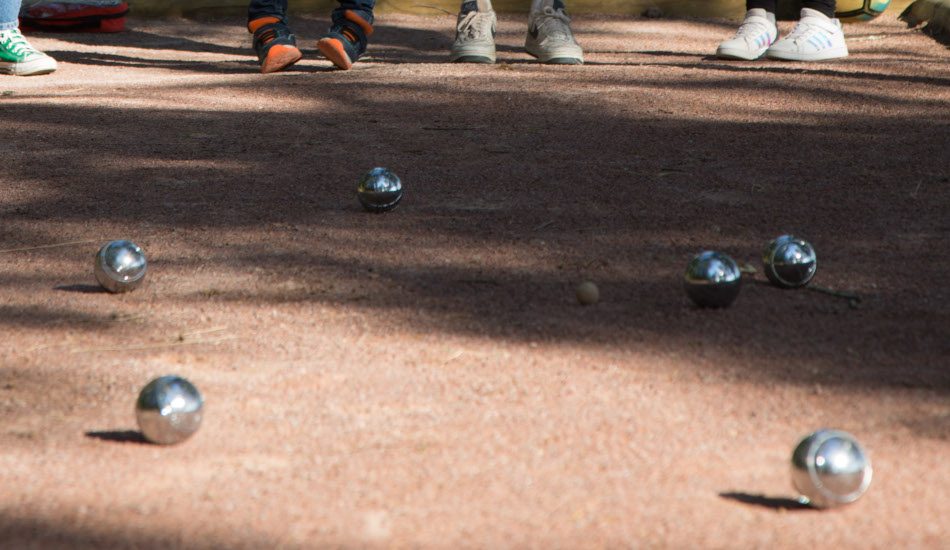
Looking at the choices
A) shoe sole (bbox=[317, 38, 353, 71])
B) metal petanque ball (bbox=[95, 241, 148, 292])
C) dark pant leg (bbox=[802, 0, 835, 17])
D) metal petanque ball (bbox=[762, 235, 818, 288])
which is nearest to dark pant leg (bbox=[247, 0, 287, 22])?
shoe sole (bbox=[317, 38, 353, 71])

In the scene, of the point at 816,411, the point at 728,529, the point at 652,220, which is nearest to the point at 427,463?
the point at 728,529

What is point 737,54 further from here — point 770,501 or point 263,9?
point 770,501

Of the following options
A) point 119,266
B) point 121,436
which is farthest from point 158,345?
point 121,436

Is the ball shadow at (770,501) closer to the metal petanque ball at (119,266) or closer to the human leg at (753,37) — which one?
the metal petanque ball at (119,266)

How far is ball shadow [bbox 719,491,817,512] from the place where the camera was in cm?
171

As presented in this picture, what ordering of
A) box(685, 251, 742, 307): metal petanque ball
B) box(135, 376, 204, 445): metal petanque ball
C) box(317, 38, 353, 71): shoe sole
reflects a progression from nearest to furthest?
1. box(135, 376, 204, 445): metal petanque ball
2. box(685, 251, 742, 307): metal petanque ball
3. box(317, 38, 353, 71): shoe sole

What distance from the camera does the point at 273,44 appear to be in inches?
Result: 225

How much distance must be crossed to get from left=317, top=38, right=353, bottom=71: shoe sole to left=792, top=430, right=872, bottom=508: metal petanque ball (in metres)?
4.29

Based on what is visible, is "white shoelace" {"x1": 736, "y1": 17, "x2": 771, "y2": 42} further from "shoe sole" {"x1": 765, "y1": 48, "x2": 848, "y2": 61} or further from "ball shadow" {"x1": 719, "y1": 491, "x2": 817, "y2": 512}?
"ball shadow" {"x1": 719, "y1": 491, "x2": 817, "y2": 512}

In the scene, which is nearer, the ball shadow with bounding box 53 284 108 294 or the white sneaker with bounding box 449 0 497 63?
the ball shadow with bounding box 53 284 108 294

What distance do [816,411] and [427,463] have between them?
0.67 m

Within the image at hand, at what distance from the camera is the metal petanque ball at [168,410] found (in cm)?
187

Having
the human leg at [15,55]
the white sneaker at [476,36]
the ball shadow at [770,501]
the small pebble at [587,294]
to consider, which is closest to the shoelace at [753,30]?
the white sneaker at [476,36]

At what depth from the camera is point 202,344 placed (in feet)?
7.84
